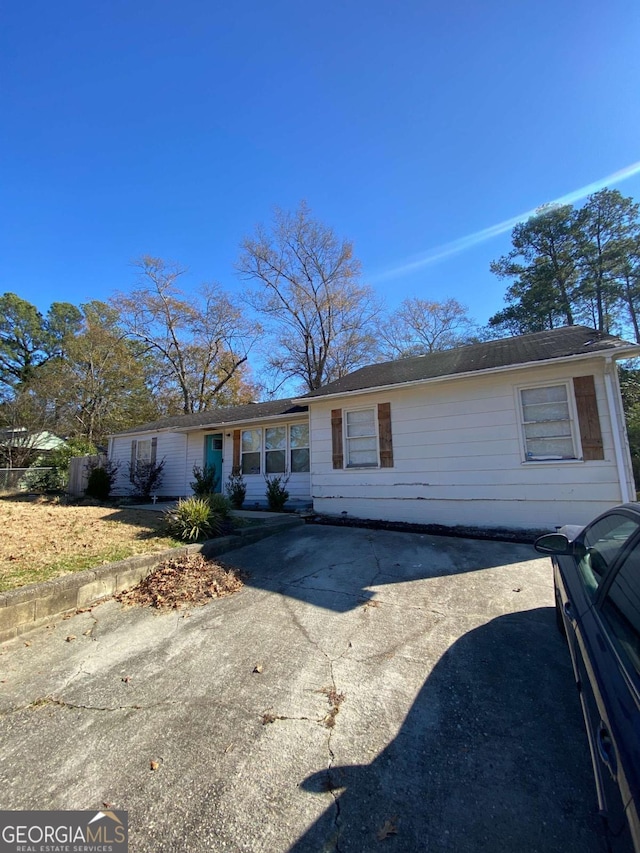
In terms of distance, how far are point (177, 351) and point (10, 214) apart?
47.7 feet

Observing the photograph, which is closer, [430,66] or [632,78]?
[632,78]

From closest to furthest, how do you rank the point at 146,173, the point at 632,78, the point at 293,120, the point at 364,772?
the point at 364,772 → the point at 632,78 → the point at 293,120 → the point at 146,173

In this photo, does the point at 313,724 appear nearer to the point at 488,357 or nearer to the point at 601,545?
the point at 601,545

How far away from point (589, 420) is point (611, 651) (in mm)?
6337

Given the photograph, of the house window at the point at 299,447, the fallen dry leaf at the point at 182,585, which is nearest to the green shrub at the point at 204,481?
the house window at the point at 299,447

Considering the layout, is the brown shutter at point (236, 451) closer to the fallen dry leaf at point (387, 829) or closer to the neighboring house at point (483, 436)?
the neighboring house at point (483, 436)

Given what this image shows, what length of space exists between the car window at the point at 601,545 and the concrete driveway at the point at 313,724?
93 centimetres

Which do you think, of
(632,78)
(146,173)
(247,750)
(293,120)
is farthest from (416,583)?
(146,173)

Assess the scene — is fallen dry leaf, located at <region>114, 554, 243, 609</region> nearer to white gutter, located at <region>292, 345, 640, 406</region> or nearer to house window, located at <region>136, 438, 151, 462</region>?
white gutter, located at <region>292, 345, 640, 406</region>

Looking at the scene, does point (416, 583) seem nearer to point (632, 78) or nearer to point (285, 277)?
point (632, 78)

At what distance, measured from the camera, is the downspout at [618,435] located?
249 inches

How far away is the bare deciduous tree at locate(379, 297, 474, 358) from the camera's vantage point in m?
24.7

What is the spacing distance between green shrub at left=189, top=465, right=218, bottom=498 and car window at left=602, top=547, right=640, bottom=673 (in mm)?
11546

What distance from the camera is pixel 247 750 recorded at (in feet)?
7.19
